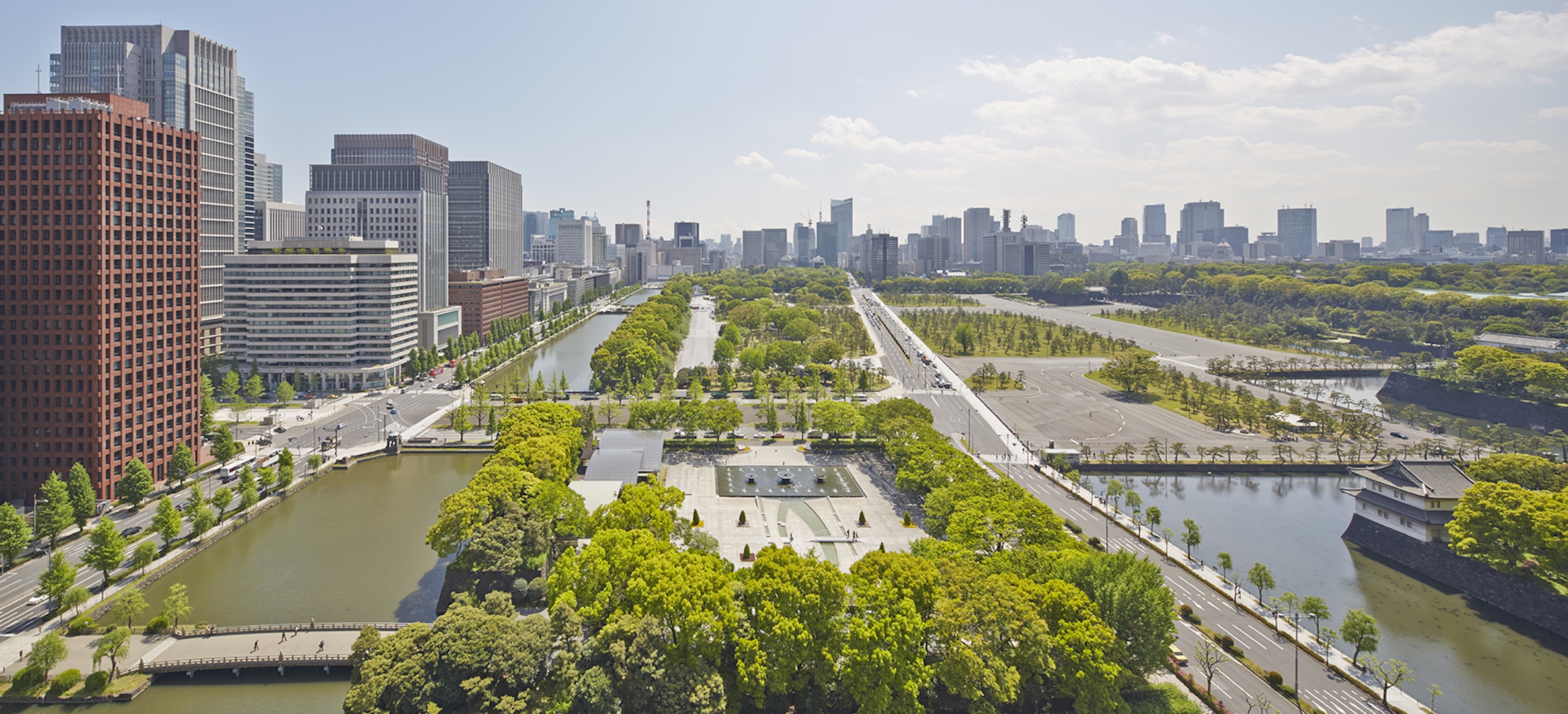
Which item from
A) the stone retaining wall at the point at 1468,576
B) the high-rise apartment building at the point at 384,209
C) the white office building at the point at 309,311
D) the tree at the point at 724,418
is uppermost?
the high-rise apartment building at the point at 384,209

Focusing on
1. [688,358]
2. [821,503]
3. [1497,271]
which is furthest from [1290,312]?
[821,503]

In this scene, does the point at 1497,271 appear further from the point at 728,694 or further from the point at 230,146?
the point at 230,146

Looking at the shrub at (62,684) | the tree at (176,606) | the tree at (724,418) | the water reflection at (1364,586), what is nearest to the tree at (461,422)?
the tree at (724,418)

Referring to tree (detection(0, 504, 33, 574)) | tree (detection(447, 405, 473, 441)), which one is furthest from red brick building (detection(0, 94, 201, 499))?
tree (detection(447, 405, 473, 441))

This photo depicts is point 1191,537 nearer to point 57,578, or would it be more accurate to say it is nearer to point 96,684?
point 96,684

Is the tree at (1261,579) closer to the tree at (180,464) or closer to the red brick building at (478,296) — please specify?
the tree at (180,464)

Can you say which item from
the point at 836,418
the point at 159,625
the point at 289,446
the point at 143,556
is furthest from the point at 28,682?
the point at 836,418
